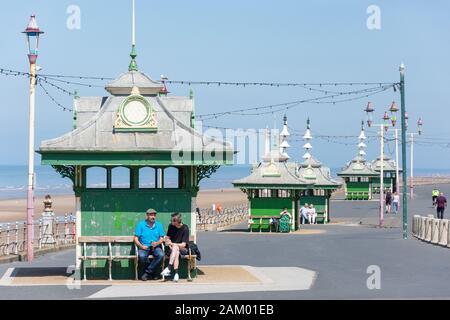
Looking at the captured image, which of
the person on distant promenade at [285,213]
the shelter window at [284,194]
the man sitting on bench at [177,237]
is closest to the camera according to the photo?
the man sitting on bench at [177,237]

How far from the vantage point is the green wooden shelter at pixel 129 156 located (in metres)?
22.2

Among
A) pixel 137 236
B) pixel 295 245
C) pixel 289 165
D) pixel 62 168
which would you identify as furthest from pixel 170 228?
pixel 289 165

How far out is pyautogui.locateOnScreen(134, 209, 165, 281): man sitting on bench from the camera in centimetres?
2195

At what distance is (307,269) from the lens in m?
24.3

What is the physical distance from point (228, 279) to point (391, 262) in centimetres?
573

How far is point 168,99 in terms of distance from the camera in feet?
77.4

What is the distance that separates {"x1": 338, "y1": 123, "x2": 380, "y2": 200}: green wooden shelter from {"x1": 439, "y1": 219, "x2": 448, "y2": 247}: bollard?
Answer: 5157 cm

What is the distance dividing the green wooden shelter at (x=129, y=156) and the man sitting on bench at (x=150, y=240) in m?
0.58

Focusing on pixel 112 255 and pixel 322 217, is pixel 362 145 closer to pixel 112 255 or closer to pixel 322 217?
pixel 322 217

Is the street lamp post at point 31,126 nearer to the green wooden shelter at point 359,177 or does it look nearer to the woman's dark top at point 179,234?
the woman's dark top at point 179,234

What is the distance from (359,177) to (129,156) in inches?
2639

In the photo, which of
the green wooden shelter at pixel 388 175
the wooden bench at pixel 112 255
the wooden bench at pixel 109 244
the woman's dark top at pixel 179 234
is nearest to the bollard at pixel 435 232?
the wooden bench at pixel 112 255

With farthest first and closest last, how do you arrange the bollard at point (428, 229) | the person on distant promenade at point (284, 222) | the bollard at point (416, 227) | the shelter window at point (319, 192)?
the shelter window at point (319, 192), the person on distant promenade at point (284, 222), the bollard at point (416, 227), the bollard at point (428, 229)

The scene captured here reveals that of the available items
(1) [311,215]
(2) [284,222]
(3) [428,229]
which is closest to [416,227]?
(3) [428,229]
